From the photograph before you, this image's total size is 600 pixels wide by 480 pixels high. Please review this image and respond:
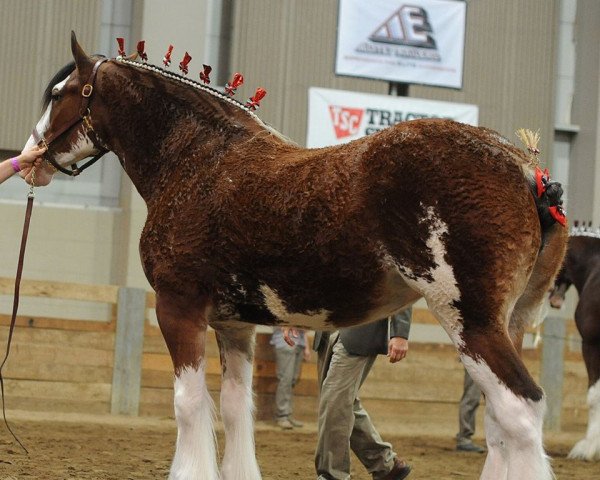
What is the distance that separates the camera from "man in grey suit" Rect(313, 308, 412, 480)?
5.46 m

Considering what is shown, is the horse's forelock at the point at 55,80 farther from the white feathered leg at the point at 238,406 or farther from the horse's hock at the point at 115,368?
the horse's hock at the point at 115,368

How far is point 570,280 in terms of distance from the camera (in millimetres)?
10141

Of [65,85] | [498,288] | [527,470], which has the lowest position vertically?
[527,470]

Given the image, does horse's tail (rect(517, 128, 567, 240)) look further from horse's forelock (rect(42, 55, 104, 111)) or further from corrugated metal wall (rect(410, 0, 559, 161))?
corrugated metal wall (rect(410, 0, 559, 161))

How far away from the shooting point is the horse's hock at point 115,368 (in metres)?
10.6

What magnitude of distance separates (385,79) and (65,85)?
370 inches

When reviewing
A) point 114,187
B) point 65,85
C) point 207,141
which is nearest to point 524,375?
point 207,141

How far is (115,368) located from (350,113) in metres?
5.01

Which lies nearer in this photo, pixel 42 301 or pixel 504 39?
pixel 42 301

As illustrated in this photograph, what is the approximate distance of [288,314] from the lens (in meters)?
4.25

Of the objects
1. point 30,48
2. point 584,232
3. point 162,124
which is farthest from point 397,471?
point 30,48

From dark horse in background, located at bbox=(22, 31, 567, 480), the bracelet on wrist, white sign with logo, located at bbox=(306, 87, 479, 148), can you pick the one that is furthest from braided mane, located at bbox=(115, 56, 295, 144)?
white sign with logo, located at bbox=(306, 87, 479, 148)

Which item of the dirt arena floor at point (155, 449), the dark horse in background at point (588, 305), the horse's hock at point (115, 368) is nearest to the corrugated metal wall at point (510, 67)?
the dark horse in background at point (588, 305)

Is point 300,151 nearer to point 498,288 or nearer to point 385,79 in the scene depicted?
point 498,288
